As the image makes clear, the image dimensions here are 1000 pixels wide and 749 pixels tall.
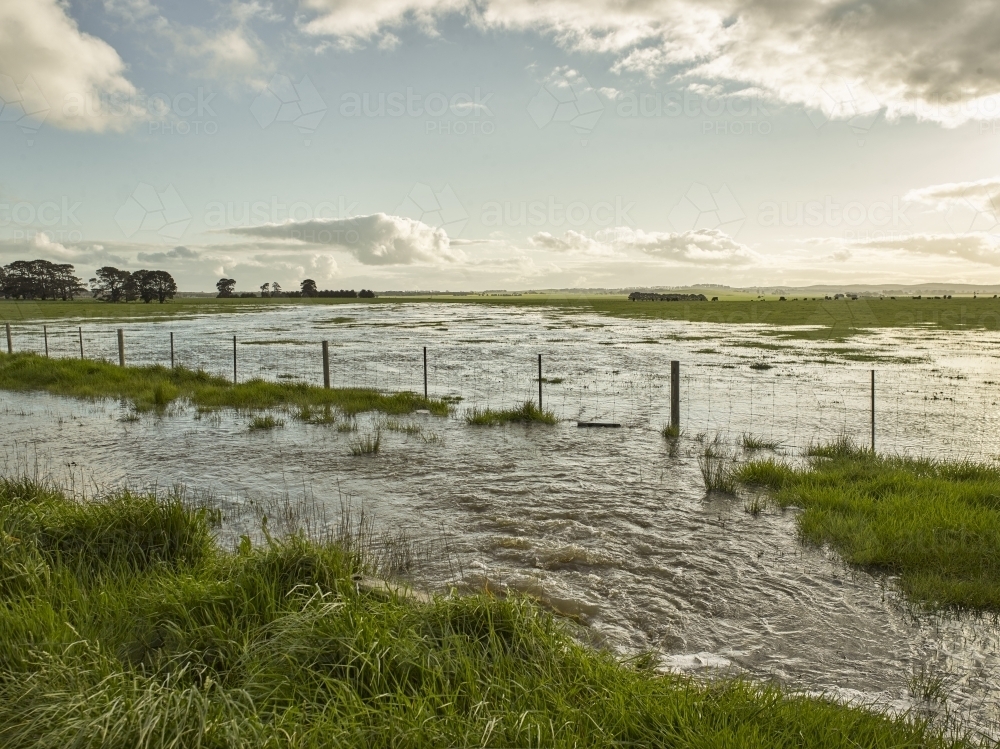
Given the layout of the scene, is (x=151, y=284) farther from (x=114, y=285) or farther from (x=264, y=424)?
(x=264, y=424)

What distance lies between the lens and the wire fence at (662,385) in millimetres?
13578

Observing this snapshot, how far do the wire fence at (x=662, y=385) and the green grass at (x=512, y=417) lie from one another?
1.14 meters

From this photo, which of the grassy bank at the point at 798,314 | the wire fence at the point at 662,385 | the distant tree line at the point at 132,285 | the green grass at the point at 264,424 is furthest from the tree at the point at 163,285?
the green grass at the point at 264,424

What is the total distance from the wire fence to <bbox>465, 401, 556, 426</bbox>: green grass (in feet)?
3.75

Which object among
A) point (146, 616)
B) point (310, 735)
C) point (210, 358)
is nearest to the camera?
point (310, 735)

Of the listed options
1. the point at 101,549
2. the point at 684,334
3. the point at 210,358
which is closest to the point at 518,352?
the point at 210,358

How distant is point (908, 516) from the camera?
7.14m

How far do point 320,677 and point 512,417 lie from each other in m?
10.9

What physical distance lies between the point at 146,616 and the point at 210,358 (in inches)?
1100

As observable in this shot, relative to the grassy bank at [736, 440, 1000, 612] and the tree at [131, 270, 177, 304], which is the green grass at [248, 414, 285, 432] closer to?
the grassy bank at [736, 440, 1000, 612]

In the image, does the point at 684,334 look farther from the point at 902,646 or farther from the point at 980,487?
the point at 902,646

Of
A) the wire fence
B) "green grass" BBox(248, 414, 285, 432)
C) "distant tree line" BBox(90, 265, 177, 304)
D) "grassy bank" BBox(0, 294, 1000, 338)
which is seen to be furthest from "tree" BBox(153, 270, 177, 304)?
"green grass" BBox(248, 414, 285, 432)

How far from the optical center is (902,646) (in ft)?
16.0

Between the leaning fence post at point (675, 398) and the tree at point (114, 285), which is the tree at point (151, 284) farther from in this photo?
the leaning fence post at point (675, 398)
